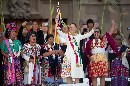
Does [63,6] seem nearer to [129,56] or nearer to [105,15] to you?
[105,15]

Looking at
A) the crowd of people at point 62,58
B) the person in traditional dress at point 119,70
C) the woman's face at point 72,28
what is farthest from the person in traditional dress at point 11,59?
the person in traditional dress at point 119,70

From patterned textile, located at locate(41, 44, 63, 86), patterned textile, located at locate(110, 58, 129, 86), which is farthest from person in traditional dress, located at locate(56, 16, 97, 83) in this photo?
patterned textile, located at locate(110, 58, 129, 86)

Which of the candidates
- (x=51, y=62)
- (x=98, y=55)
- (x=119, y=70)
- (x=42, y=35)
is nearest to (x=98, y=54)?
(x=98, y=55)

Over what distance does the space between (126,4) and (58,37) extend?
5469mm

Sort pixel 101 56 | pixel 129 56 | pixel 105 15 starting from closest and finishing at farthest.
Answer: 1. pixel 101 56
2. pixel 129 56
3. pixel 105 15

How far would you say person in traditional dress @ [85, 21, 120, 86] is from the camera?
38.6 feet

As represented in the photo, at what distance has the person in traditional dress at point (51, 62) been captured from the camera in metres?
A: 12.2

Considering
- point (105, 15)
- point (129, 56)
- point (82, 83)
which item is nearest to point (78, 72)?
point (82, 83)

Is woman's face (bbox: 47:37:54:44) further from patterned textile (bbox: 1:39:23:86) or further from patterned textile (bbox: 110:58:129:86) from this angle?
patterned textile (bbox: 110:58:129:86)

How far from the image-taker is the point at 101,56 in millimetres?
11781

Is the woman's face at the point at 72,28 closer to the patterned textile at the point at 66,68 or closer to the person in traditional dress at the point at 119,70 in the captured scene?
the patterned textile at the point at 66,68

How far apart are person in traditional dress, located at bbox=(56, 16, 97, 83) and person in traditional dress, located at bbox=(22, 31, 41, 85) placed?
69 cm

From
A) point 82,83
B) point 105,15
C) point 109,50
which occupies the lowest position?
point 82,83

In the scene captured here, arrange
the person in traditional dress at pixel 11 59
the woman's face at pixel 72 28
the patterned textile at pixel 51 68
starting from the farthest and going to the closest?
the patterned textile at pixel 51 68 < the woman's face at pixel 72 28 < the person in traditional dress at pixel 11 59
